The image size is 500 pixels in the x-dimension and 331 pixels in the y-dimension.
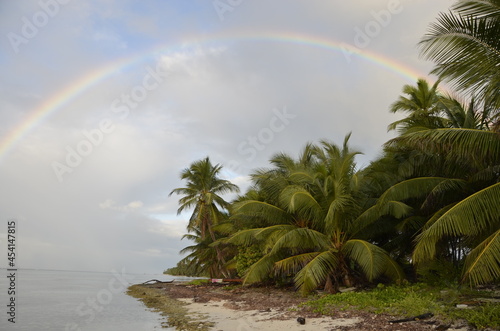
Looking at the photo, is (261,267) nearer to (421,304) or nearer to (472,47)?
(421,304)

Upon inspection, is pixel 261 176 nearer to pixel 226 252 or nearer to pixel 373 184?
pixel 373 184

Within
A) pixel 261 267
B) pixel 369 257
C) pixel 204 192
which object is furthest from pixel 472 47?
pixel 204 192

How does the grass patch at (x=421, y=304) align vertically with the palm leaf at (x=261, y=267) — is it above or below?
below

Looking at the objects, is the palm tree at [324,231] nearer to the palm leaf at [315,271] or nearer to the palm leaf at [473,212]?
the palm leaf at [315,271]

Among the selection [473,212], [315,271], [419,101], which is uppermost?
[419,101]

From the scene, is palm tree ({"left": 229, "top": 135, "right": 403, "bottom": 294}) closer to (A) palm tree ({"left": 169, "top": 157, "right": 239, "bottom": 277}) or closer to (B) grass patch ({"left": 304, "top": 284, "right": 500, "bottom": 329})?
(B) grass patch ({"left": 304, "top": 284, "right": 500, "bottom": 329})

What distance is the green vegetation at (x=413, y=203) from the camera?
776cm

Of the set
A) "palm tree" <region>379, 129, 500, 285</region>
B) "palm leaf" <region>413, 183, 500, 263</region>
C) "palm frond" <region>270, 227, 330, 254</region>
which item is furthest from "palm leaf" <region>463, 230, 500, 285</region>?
"palm frond" <region>270, 227, 330, 254</region>

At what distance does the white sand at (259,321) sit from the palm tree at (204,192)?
15133 mm

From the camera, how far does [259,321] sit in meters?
10.9

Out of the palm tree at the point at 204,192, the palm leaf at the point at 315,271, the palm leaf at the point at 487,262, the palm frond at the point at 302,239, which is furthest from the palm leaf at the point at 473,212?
the palm tree at the point at 204,192

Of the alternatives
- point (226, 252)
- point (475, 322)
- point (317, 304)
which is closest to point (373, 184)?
point (317, 304)

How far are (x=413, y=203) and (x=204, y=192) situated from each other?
57.9ft

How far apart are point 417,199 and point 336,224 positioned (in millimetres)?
3906
